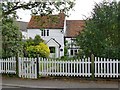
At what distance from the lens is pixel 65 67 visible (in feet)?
45.2

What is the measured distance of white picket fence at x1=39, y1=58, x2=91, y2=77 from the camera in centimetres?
1348

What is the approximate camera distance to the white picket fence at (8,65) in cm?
1468

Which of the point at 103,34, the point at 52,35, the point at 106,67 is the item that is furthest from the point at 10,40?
the point at 52,35

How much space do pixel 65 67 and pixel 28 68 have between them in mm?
1819

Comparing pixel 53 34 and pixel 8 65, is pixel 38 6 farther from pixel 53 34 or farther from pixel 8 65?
pixel 53 34

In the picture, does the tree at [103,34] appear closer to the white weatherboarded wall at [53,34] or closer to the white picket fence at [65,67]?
the white picket fence at [65,67]

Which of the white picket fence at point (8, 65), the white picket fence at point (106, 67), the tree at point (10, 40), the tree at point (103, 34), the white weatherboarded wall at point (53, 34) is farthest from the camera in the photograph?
the white weatherboarded wall at point (53, 34)

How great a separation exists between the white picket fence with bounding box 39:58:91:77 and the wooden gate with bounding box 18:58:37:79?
0.29 m

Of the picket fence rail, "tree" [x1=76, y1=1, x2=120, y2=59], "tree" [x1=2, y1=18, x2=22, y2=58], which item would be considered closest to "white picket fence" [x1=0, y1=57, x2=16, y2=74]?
the picket fence rail

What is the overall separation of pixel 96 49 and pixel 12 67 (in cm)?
434

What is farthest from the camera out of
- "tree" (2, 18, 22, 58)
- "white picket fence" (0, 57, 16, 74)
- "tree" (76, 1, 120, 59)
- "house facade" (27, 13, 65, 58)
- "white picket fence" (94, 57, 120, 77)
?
"house facade" (27, 13, 65, 58)

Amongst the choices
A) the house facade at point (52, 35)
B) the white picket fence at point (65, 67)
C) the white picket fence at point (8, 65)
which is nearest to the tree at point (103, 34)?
the white picket fence at point (65, 67)

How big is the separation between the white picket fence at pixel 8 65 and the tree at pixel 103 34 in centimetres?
346

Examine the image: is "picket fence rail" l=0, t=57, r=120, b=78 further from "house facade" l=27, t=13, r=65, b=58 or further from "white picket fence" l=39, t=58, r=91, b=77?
"house facade" l=27, t=13, r=65, b=58
